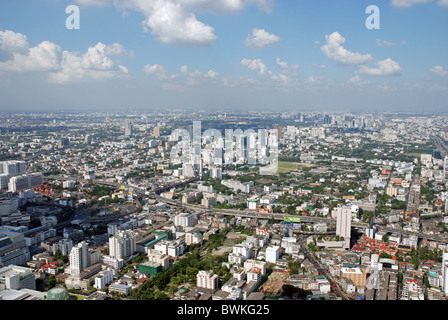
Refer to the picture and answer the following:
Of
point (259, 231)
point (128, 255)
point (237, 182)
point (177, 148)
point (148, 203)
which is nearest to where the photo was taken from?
point (128, 255)

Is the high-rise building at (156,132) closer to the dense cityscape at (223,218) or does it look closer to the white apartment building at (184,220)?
the dense cityscape at (223,218)

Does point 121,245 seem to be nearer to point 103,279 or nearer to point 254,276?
point 103,279

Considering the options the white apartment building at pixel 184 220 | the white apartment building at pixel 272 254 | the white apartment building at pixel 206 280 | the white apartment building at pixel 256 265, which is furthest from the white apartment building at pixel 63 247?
the white apartment building at pixel 272 254

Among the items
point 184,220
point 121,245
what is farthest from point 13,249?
point 184,220

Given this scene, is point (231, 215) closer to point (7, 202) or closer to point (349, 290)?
point (349, 290)

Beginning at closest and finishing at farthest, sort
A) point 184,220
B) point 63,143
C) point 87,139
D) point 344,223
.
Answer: point 344,223
point 184,220
point 63,143
point 87,139
